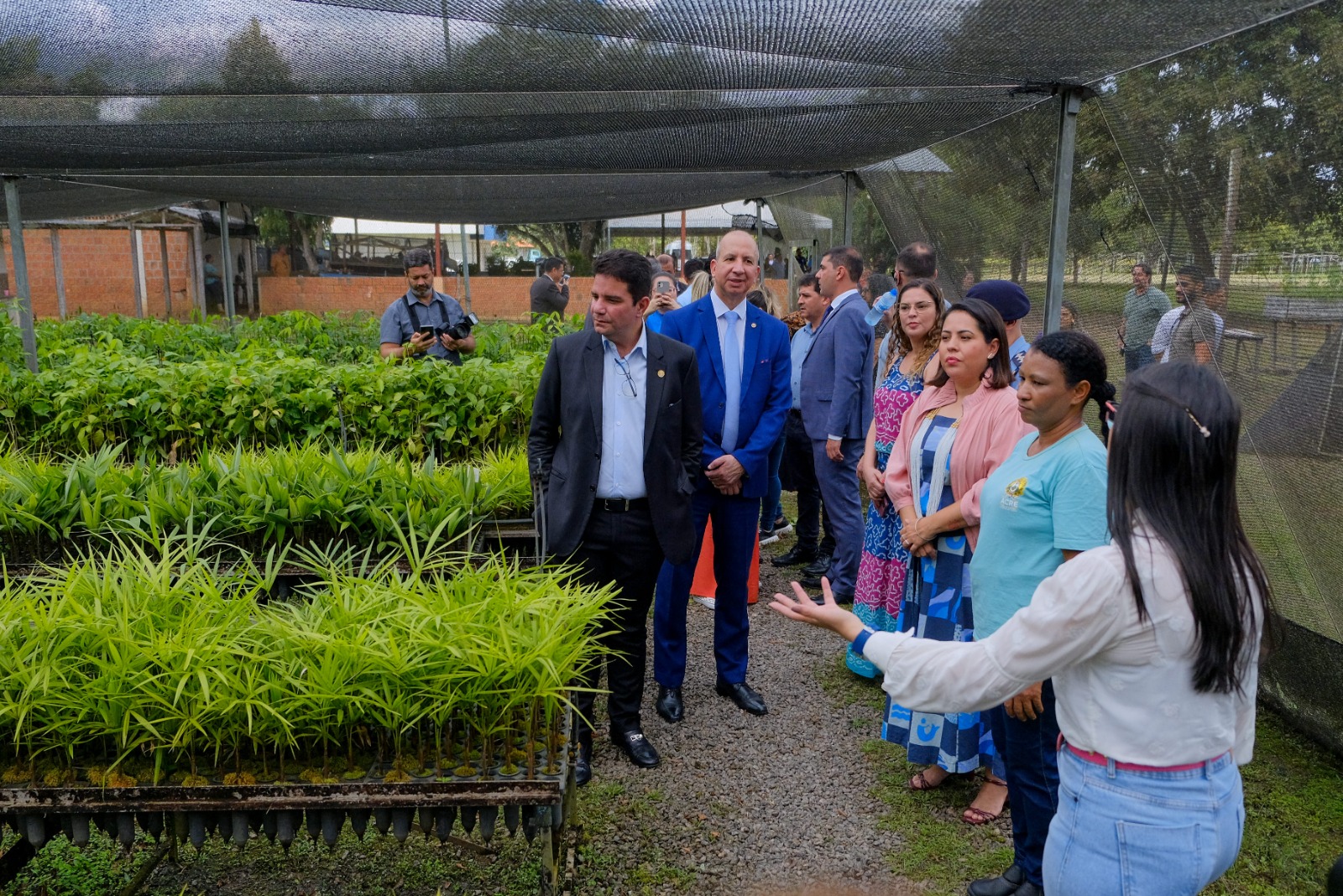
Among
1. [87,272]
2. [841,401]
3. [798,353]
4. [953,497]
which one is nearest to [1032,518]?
[953,497]


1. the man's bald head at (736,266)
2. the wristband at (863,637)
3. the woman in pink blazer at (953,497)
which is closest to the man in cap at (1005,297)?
the woman in pink blazer at (953,497)

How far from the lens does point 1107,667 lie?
68.4 inches

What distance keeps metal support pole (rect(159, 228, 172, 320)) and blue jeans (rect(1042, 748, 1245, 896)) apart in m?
20.7

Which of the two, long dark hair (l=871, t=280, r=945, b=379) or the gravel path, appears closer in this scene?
the gravel path

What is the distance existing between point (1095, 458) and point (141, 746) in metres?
2.47

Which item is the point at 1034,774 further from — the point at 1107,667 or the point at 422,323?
the point at 422,323

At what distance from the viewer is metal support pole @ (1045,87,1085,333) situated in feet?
13.4

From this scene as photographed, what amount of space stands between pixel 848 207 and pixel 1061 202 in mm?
3845

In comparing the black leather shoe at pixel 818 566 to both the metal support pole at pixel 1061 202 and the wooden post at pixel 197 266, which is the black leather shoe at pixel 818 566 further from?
the wooden post at pixel 197 266

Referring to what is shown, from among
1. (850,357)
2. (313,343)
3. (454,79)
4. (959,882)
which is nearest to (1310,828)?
(959,882)

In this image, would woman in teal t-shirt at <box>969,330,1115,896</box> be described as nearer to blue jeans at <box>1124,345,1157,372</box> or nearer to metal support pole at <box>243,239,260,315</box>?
blue jeans at <box>1124,345,1157,372</box>

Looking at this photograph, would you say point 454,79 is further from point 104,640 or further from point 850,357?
point 104,640

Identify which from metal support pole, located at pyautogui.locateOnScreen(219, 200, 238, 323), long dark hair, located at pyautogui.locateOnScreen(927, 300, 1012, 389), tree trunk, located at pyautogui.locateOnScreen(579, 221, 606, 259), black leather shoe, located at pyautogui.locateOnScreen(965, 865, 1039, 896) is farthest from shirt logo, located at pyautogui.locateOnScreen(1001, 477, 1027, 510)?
tree trunk, located at pyautogui.locateOnScreen(579, 221, 606, 259)

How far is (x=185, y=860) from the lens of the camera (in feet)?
10.5
